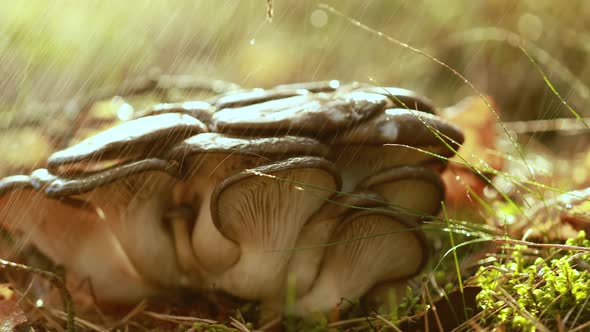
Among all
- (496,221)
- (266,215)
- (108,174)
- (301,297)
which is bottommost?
(496,221)

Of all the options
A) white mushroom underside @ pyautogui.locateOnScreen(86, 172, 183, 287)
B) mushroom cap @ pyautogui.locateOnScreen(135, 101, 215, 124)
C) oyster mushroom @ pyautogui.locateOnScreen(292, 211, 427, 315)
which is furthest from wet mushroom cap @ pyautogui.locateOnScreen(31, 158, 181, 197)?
oyster mushroom @ pyautogui.locateOnScreen(292, 211, 427, 315)

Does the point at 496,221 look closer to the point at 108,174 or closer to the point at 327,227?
the point at 327,227

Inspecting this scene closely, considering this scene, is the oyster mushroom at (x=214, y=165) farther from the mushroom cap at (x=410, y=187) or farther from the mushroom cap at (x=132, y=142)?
the mushroom cap at (x=410, y=187)

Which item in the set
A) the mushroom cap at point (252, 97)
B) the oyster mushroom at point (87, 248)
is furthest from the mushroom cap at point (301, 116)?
the oyster mushroom at point (87, 248)

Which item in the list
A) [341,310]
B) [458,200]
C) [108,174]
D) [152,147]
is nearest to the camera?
[108,174]

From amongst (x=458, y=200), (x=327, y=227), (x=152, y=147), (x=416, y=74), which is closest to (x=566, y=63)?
(x=416, y=74)

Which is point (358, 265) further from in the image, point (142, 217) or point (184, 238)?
point (142, 217)
